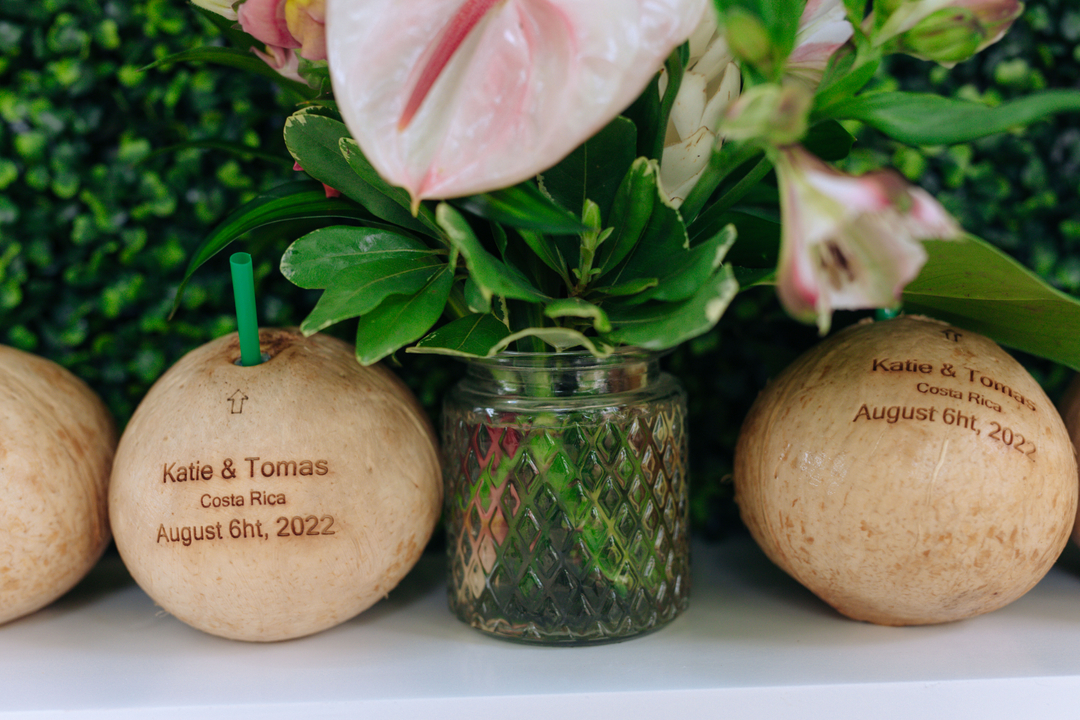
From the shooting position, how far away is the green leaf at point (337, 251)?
1.70 ft

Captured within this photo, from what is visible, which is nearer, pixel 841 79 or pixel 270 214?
pixel 841 79

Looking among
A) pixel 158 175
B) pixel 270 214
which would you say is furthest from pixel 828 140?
pixel 158 175

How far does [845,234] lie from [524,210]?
175 mm

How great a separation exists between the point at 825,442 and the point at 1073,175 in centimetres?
42

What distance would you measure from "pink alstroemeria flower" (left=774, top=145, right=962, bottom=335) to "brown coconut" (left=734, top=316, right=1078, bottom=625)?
175 millimetres

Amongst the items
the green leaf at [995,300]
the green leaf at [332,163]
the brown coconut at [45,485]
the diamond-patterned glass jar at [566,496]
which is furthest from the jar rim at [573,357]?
the brown coconut at [45,485]

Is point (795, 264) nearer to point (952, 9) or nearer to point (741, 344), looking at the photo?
point (952, 9)

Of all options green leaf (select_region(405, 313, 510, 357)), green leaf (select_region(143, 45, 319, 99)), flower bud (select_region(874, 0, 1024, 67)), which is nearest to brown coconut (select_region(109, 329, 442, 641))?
green leaf (select_region(405, 313, 510, 357))

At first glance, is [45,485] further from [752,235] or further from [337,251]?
[752,235]

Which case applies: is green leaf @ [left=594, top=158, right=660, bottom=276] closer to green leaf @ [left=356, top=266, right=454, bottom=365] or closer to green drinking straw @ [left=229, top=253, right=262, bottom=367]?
green leaf @ [left=356, top=266, right=454, bottom=365]

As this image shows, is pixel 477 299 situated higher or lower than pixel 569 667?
higher

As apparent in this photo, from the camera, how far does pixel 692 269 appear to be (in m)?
0.48

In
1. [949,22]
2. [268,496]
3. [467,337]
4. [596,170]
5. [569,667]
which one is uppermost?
[949,22]

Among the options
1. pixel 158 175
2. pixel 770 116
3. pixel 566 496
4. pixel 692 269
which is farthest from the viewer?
pixel 158 175
